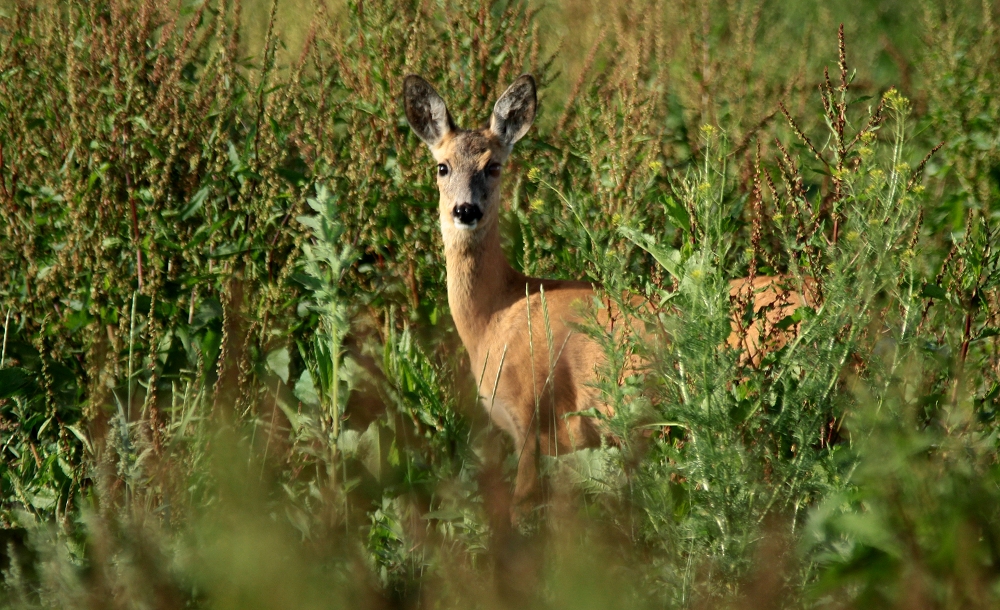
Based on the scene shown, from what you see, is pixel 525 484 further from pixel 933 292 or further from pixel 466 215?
pixel 466 215

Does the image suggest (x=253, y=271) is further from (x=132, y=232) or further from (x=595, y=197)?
(x=595, y=197)

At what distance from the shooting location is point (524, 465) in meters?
2.99

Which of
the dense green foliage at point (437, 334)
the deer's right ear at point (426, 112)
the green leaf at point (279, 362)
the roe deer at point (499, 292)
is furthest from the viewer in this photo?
the deer's right ear at point (426, 112)

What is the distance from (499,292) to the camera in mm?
3975

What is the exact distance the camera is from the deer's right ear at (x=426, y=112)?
401 centimetres

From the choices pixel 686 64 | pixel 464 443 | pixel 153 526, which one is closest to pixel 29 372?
pixel 153 526

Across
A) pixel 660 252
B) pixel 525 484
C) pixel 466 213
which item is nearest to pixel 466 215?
pixel 466 213

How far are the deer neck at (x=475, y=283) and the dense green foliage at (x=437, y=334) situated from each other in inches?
7.9

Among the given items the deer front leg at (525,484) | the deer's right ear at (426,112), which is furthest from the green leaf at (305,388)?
the deer's right ear at (426,112)

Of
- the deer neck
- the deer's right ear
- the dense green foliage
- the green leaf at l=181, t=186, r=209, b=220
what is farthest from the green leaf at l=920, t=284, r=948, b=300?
the green leaf at l=181, t=186, r=209, b=220

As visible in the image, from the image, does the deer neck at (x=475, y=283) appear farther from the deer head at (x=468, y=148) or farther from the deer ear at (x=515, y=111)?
the deer ear at (x=515, y=111)

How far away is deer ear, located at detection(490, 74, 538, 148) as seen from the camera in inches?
162

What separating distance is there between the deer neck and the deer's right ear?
449mm

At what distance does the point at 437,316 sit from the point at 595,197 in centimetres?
85
